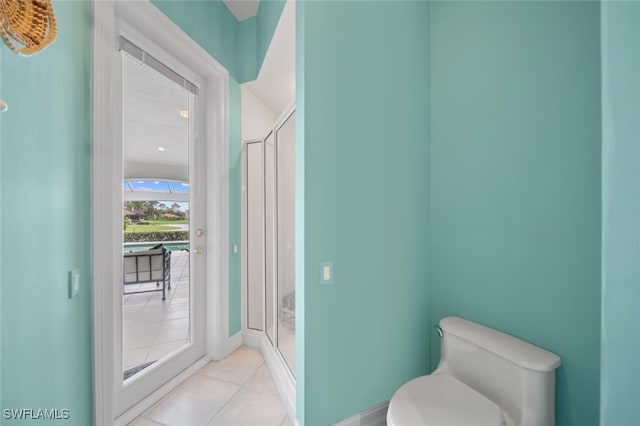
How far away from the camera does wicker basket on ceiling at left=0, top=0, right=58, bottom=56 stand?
2.26ft

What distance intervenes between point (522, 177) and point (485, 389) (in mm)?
1074

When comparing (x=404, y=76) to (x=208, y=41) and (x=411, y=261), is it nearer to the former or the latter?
(x=411, y=261)

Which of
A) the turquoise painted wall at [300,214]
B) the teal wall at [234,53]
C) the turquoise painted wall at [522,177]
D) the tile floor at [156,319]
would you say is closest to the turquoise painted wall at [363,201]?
the turquoise painted wall at [300,214]

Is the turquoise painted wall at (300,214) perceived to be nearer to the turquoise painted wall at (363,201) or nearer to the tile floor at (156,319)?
the turquoise painted wall at (363,201)

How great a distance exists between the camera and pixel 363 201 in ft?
4.35

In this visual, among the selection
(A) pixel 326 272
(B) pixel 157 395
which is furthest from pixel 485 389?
(B) pixel 157 395

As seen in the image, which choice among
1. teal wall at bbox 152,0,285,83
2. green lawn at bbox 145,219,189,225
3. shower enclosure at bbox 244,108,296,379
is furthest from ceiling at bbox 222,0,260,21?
green lawn at bbox 145,219,189,225

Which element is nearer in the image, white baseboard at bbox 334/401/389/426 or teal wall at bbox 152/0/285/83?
white baseboard at bbox 334/401/389/426

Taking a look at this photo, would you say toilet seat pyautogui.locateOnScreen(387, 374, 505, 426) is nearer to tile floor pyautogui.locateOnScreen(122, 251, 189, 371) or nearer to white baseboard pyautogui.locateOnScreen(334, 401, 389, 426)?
white baseboard pyautogui.locateOnScreen(334, 401, 389, 426)

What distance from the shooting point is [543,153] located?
1.14 m

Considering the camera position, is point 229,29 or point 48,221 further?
A: point 229,29

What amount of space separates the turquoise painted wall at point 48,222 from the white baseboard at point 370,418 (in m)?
1.29

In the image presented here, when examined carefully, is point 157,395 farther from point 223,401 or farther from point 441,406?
point 441,406

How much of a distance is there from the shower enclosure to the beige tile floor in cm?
22
